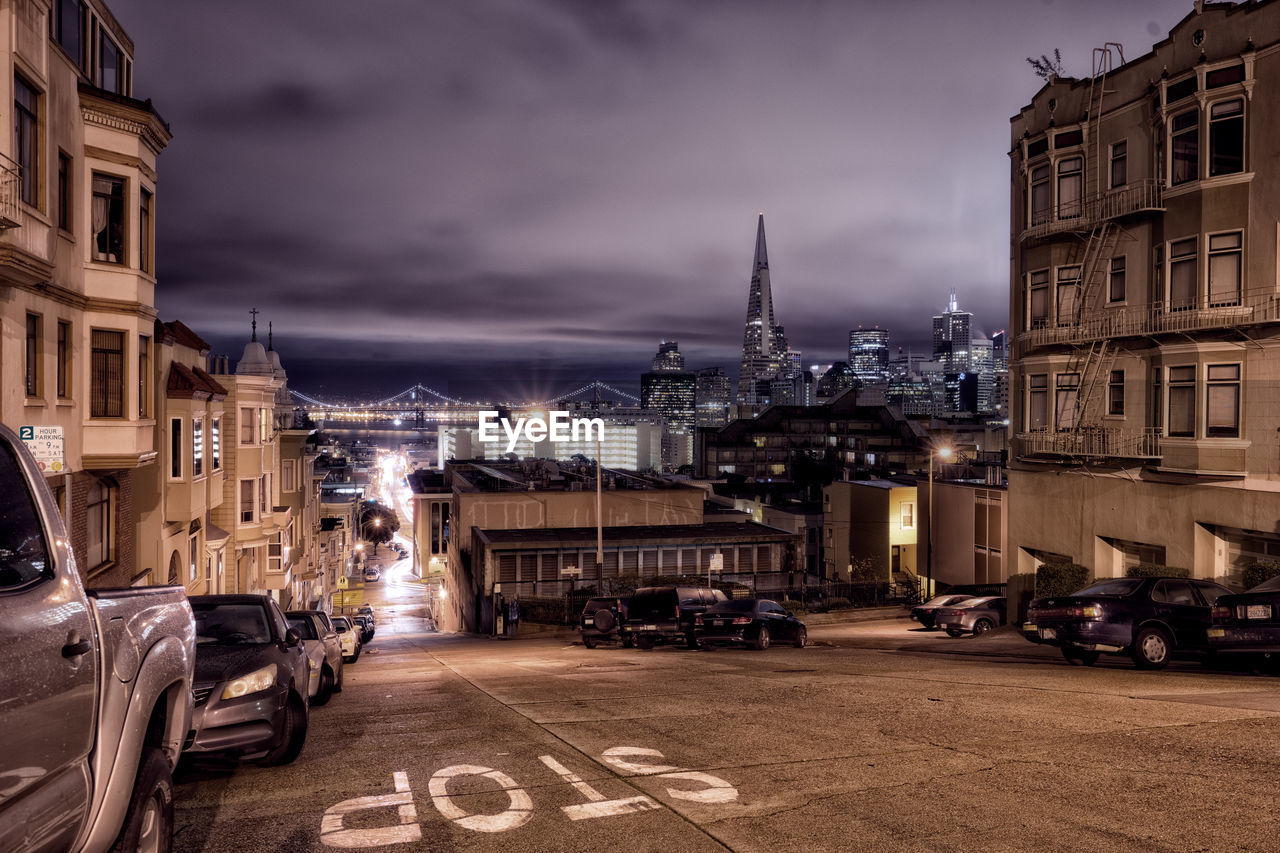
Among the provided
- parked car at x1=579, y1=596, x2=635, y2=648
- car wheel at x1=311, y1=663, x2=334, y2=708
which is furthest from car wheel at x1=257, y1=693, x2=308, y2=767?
parked car at x1=579, y1=596, x2=635, y2=648

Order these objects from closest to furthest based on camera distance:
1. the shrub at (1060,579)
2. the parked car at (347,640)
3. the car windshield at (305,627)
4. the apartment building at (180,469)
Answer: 1. the car windshield at (305,627)
2. the parked car at (347,640)
3. the apartment building at (180,469)
4. the shrub at (1060,579)

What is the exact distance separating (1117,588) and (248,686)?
14.6 metres

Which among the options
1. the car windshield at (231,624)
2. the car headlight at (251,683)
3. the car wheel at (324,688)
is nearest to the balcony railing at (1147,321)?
the car wheel at (324,688)

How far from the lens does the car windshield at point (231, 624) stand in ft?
29.6

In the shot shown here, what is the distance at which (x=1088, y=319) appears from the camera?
28453 millimetres

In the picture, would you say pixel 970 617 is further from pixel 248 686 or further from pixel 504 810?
pixel 248 686

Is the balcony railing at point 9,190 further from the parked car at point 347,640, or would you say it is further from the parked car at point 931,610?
the parked car at point 931,610

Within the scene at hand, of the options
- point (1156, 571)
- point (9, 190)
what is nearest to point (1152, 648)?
point (1156, 571)

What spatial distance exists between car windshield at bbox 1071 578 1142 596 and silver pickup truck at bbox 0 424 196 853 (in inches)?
614

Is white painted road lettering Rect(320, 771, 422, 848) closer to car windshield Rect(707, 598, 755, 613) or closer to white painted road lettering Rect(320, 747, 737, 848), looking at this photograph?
white painted road lettering Rect(320, 747, 737, 848)

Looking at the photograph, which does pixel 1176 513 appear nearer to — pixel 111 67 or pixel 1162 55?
pixel 1162 55

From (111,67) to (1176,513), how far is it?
30.8 meters

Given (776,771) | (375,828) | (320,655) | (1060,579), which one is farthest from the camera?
(1060,579)

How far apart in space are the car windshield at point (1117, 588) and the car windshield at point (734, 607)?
317 inches
